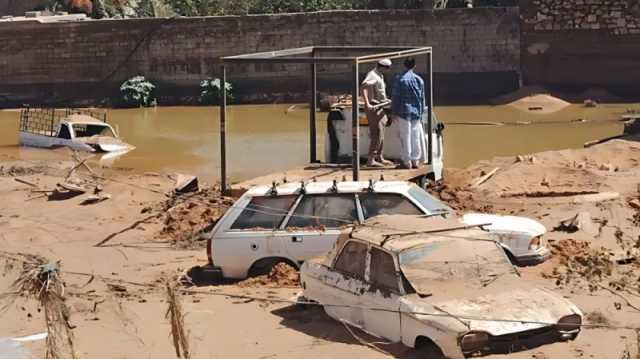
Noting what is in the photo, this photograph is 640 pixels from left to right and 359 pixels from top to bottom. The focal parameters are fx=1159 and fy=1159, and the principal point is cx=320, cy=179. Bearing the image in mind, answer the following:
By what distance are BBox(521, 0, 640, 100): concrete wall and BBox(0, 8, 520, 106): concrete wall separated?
2.97ft

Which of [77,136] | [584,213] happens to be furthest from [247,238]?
[77,136]

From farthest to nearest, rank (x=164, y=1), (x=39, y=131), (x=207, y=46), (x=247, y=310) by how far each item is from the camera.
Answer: (x=164, y=1), (x=207, y=46), (x=39, y=131), (x=247, y=310)

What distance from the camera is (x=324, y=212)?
1369cm

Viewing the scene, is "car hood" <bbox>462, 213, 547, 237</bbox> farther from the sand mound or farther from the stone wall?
the stone wall

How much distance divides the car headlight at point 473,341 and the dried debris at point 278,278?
3909 millimetres

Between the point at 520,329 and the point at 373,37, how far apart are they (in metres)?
31.1

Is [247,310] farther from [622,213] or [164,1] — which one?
[164,1]

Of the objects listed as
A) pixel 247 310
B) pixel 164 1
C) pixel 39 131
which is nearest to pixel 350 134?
pixel 247 310

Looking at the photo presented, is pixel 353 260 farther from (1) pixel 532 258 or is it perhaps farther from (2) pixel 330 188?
(1) pixel 532 258

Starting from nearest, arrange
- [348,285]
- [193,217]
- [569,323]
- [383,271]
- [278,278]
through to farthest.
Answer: [569,323]
[383,271]
[348,285]
[278,278]
[193,217]

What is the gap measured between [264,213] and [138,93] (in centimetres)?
2848

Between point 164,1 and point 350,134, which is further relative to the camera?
point 164,1

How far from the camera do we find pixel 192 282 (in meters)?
14.0

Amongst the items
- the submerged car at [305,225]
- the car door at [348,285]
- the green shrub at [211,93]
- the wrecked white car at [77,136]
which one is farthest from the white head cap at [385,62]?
the green shrub at [211,93]
